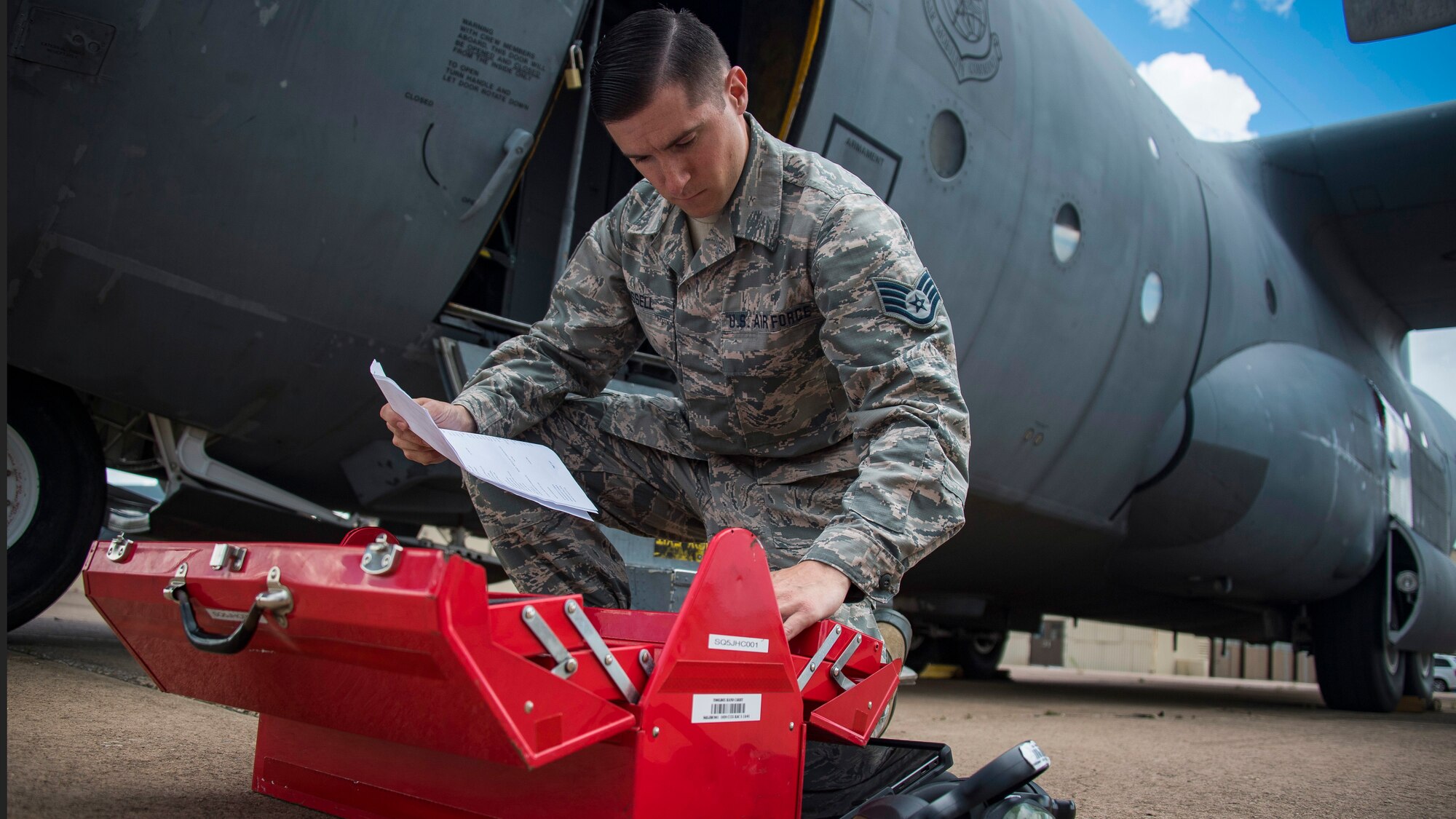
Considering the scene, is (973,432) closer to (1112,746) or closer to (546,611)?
(1112,746)

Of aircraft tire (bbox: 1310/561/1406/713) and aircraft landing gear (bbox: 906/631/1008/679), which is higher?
aircraft tire (bbox: 1310/561/1406/713)

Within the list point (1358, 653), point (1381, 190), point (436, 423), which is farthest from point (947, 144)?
point (1358, 653)

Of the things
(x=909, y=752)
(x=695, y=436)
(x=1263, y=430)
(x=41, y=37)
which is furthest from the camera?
(x=1263, y=430)

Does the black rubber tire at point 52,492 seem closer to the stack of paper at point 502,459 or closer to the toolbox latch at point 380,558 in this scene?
the stack of paper at point 502,459

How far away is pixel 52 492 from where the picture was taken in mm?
2510

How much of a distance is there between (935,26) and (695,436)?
2002 mm

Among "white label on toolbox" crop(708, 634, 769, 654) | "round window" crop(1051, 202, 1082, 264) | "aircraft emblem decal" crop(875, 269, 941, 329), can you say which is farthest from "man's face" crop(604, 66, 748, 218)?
"round window" crop(1051, 202, 1082, 264)

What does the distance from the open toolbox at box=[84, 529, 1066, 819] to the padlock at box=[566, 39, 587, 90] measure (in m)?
1.69

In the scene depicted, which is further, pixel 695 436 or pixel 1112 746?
pixel 1112 746

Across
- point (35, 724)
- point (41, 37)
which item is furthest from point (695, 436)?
point (41, 37)

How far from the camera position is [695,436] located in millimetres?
1857

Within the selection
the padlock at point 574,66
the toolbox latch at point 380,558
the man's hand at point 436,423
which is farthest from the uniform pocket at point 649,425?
the padlock at point 574,66

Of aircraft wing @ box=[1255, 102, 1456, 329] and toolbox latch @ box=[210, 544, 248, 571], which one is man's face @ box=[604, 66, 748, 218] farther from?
aircraft wing @ box=[1255, 102, 1456, 329]

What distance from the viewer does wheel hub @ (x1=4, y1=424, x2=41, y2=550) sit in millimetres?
2438
